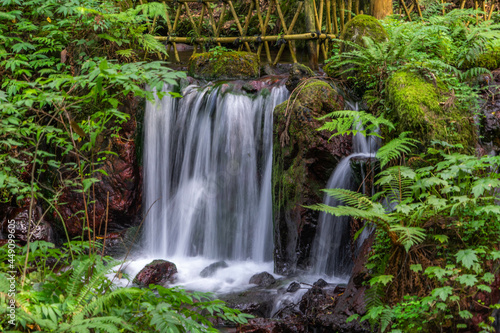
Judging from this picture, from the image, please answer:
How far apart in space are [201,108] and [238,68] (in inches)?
55.1

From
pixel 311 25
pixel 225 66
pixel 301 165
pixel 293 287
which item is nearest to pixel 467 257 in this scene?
pixel 293 287

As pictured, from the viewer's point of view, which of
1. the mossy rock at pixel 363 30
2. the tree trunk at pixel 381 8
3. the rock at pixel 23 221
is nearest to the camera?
the mossy rock at pixel 363 30

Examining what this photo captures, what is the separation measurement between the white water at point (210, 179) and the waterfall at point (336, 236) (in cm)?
98

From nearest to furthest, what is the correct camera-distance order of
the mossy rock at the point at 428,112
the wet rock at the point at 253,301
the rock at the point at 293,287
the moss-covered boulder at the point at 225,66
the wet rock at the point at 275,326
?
the wet rock at the point at 275,326 < the mossy rock at the point at 428,112 < the wet rock at the point at 253,301 < the rock at the point at 293,287 < the moss-covered boulder at the point at 225,66

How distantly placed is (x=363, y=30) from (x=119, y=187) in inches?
201

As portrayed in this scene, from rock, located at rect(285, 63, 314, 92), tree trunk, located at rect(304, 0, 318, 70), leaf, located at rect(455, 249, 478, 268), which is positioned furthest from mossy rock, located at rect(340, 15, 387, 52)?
leaf, located at rect(455, 249, 478, 268)

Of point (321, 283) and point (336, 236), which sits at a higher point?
point (336, 236)

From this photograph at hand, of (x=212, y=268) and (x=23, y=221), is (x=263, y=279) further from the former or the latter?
(x=23, y=221)

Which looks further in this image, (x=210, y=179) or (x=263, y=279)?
(x=210, y=179)

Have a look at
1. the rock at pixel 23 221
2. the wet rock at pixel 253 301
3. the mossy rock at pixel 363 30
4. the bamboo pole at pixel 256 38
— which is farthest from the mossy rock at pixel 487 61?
the rock at pixel 23 221

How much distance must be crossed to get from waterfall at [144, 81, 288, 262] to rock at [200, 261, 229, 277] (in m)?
0.35

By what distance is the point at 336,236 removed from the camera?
5750 millimetres

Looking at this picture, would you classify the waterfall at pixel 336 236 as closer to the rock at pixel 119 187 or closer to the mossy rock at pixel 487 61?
the mossy rock at pixel 487 61

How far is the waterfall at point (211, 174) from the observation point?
6.91 metres
